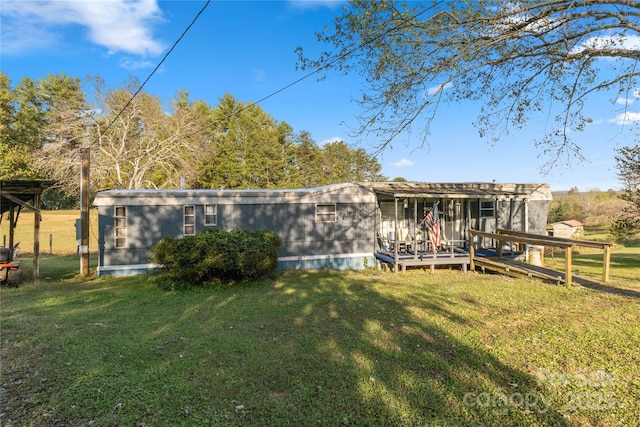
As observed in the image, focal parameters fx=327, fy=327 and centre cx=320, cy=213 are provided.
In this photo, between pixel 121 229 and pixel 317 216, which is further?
pixel 317 216

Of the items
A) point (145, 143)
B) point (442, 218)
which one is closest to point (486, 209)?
point (442, 218)

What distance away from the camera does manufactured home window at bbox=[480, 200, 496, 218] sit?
43.3ft

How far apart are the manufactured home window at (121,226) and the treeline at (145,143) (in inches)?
170

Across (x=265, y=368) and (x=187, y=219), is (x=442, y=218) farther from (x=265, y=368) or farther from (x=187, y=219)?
(x=265, y=368)

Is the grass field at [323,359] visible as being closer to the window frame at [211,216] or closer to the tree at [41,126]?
the window frame at [211,216]

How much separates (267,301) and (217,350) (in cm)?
283

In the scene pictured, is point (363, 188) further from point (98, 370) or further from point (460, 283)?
point (98, 370)

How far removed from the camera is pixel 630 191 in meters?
13.5

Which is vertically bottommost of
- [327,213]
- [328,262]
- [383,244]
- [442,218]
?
[328,262]

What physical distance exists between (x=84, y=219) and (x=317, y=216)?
25.2ft

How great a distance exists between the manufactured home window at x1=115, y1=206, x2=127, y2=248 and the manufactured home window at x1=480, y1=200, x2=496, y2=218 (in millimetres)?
13036

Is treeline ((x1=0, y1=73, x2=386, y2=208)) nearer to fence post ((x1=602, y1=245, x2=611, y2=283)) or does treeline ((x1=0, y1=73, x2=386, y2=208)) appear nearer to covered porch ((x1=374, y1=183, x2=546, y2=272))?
covered porch ((x1=374, y1=183, x2=546, y2=272))

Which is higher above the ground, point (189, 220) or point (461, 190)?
point (461, 190)

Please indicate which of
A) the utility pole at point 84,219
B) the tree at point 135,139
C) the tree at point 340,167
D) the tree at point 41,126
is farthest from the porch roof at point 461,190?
the tree at point 340,167
